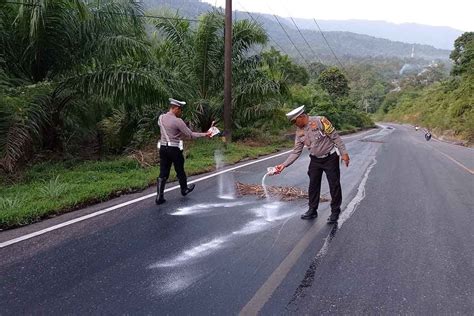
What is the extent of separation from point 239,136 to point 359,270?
609 inches

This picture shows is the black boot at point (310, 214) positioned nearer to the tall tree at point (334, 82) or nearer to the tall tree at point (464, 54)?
the tall tree at point (464, 54)

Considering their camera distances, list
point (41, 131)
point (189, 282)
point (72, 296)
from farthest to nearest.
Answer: point (41, 131) → point (189, 282) → point (72, 296)

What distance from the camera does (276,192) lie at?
838cm

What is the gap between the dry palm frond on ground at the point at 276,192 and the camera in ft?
26.2

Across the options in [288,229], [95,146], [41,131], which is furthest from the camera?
[95,146]

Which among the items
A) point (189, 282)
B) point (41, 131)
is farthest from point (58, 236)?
point (41, 131)

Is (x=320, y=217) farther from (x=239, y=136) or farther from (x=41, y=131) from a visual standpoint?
(x=239, y=136)

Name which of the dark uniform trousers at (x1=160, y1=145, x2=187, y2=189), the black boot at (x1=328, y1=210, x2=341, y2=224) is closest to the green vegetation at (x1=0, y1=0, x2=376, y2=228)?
the dark uniform trousers at (x1=160, y1=145, x2=187, y2=189)

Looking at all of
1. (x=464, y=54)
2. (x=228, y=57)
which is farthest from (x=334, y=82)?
(x=228, y=57)

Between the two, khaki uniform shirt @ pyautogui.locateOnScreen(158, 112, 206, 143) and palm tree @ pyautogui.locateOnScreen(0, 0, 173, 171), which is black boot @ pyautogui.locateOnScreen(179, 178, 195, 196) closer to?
khaki uniform shirt @ pyautogui.locateOnScreen(158, 112, 206, 143)

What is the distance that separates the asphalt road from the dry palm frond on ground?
50cm

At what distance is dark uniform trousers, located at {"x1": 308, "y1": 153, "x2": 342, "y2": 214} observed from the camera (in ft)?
21.1

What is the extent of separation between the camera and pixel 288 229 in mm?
5934

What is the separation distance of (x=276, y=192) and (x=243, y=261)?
3.75 meters
